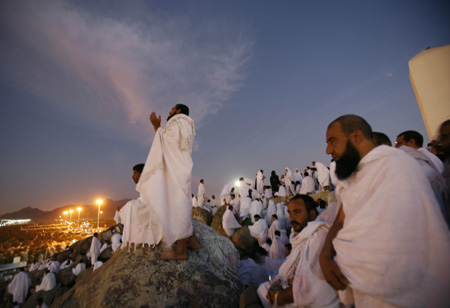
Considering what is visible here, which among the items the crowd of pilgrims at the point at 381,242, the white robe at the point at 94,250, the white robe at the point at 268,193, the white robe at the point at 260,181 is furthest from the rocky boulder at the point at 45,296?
the white robe at the point at 260,181

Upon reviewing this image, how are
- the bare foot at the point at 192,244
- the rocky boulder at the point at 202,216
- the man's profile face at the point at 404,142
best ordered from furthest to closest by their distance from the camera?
1. the rocky boulder at the point at 202,216
2. the bare foot at the point at 192,244
3. the man's profile face at the point at 404,142

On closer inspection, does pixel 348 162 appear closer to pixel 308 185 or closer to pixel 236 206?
pixel 308 185

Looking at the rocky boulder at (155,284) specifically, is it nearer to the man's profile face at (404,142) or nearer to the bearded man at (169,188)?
the bearded man at (169,188)

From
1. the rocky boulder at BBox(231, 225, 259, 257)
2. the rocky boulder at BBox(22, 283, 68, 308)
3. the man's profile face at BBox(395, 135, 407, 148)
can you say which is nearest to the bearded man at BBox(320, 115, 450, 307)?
the man's profile face at BBox(395, 135, 407, 148)

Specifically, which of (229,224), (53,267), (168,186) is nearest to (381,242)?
(168,186)

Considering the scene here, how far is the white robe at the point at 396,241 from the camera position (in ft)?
3.98

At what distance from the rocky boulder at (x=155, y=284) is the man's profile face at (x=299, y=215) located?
1467 mm

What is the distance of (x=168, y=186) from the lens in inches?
128

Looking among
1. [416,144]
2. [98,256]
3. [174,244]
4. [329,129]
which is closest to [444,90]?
[416,144]

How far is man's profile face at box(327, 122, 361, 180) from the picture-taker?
175 cm

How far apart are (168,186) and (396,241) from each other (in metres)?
2.82

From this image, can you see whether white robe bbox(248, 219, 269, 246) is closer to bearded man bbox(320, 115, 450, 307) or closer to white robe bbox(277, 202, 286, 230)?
white robe bbox(277, 202, 286, 230)

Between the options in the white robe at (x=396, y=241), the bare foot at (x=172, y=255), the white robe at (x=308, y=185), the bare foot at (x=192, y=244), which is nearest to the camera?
the white robe at (x=396, y=241)

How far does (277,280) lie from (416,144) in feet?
8.54
